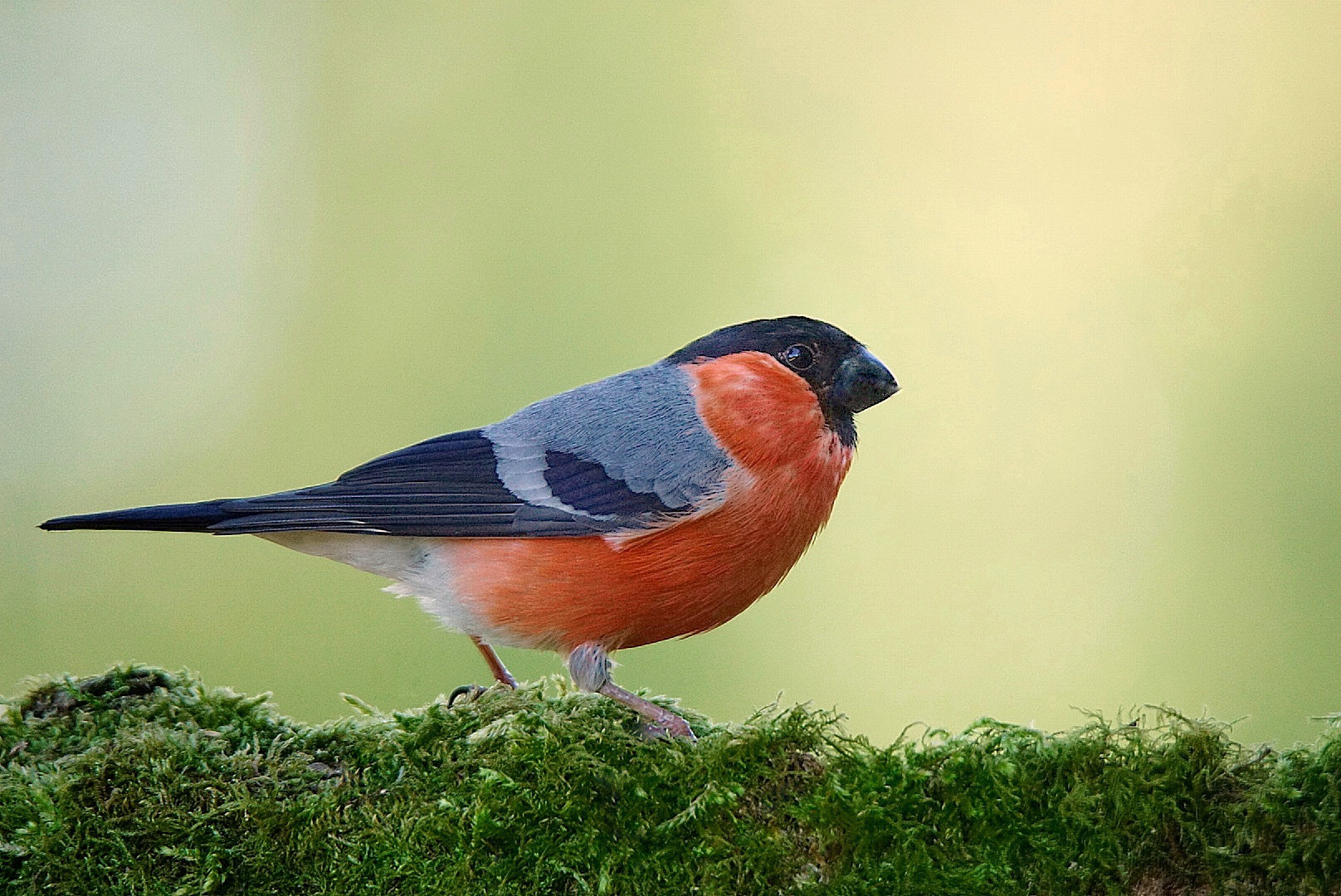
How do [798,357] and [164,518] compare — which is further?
[798,357]

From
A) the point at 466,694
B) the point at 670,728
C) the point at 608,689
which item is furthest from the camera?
the point at 466,694

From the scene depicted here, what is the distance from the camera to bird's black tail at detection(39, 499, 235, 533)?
3.16 metres

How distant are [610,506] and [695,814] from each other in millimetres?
1219

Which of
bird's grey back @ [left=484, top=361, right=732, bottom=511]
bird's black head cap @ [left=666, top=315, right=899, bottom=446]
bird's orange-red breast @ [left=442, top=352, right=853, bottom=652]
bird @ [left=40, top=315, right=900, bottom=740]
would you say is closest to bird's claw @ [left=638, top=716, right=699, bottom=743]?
bird @ [left=40, top=315, right=900, bottom=740]

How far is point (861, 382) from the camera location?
3.54 metres

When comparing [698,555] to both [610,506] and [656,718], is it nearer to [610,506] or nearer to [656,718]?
[610,506]

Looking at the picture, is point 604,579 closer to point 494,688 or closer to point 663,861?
point 494,688

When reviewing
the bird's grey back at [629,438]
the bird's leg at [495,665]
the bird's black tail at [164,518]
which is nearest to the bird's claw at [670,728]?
the bird's grey back at [629,438]

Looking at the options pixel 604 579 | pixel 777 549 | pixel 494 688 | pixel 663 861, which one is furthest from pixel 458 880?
pixel 777 549

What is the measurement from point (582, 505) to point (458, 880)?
1.31 meters

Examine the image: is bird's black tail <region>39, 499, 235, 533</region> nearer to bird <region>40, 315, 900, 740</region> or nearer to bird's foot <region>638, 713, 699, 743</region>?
bird <region>40, 315, 900, 740</region>

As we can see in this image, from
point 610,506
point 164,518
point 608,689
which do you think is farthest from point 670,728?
point 164,518

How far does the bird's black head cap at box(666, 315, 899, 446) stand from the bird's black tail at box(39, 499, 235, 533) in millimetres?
1706

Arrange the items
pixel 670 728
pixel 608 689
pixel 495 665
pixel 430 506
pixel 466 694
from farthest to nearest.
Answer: pixel 495 665, pixel 430 506, pixel 466 694, pixel 608 689, pixel 670 728
